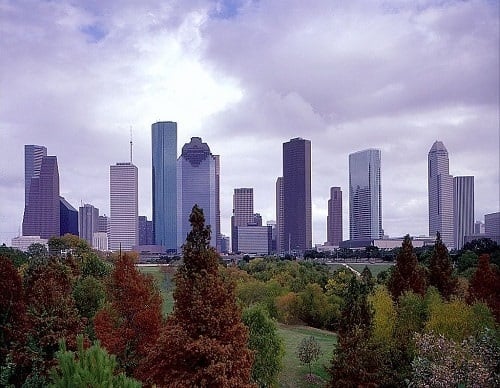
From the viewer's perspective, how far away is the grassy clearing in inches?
1245

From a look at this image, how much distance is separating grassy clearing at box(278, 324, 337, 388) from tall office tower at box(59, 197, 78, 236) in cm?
11530

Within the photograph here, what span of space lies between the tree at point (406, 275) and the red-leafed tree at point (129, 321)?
14835 mm

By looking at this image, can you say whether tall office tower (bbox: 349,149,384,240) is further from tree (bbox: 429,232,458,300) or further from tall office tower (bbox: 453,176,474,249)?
tree (bbox: 429,232,458,300)

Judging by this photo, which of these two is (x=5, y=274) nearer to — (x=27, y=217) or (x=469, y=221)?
(x=469, y=221)

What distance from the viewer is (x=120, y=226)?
189 meters

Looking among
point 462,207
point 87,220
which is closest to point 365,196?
point 87,220

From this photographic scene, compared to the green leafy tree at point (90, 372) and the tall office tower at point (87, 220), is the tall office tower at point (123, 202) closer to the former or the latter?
the tall office tower at point (87, 220)

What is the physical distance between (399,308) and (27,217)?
433 feet

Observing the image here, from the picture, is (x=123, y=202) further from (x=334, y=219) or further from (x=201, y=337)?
(x=201, y=337)

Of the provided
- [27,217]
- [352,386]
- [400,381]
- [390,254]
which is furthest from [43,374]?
[27,217]

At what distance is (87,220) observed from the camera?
533ft

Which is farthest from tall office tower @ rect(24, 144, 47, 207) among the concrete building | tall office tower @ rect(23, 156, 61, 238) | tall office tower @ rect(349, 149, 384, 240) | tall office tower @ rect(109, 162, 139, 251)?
tall office tower @ rect(349, 149, 384, 240)

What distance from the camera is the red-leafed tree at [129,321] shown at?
2011 centimetres

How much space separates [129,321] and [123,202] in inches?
6678
